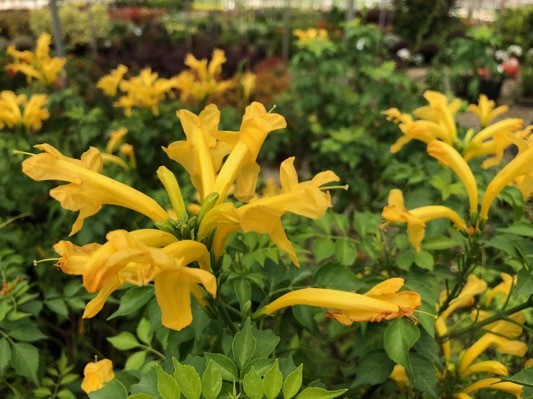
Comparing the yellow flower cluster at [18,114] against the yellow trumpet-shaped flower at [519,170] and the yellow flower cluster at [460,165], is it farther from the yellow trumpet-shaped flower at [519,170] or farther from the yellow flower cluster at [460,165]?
the yellow trumpet-shaped flower at [519,170]

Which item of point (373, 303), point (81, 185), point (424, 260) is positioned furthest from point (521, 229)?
point (81, 185)

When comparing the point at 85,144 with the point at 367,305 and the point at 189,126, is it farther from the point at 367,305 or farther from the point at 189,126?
the point at 367,305

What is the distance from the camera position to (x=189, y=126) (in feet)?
3.64

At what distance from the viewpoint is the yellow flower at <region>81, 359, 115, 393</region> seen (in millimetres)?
1222

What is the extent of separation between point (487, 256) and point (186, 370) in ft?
6.49

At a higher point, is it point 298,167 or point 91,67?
point 91,67

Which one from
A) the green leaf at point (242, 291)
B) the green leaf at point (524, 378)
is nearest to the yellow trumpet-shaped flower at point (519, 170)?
the green leaf at point (524, 378)

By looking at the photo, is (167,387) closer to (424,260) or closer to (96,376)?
(96,376)

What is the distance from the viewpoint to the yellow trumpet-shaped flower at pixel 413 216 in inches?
51.7

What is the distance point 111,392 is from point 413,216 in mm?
858

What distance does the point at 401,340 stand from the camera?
3.65 feet

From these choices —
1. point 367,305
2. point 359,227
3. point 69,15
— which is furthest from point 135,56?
point 367,305

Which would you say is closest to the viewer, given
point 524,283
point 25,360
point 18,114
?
point 524,283

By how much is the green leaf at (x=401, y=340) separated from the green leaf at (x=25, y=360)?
1.06 m
